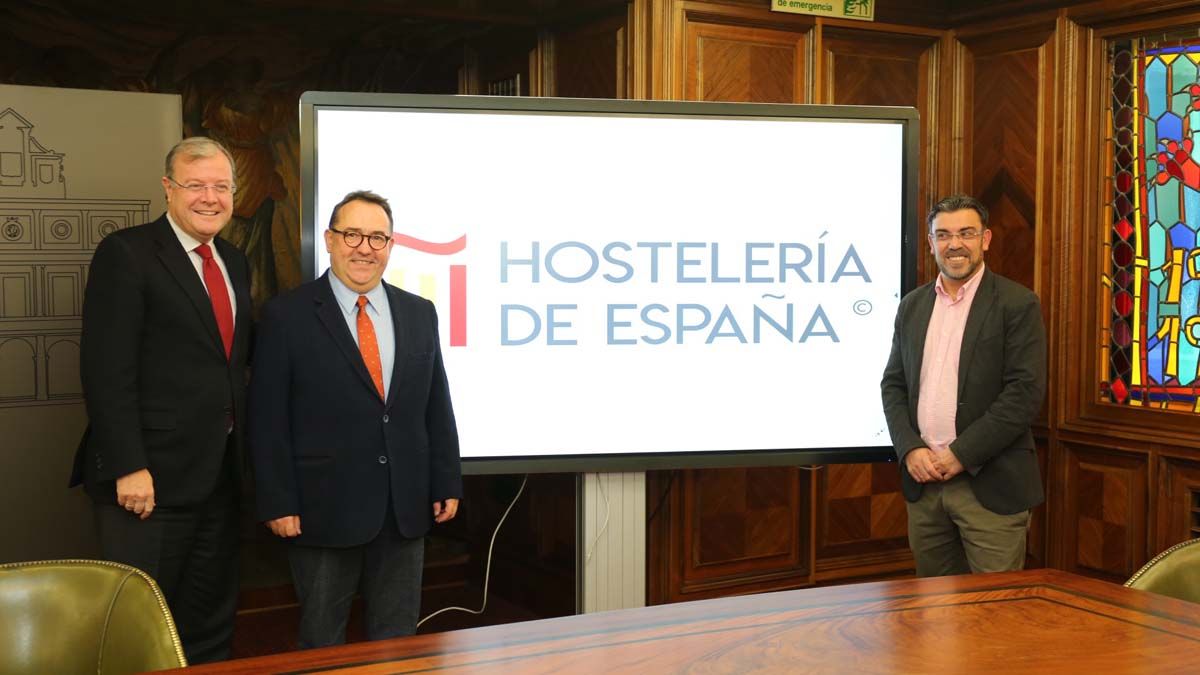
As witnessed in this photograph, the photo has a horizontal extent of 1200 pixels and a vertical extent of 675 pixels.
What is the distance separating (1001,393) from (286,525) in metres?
2.08

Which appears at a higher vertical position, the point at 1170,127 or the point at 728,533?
the point at 1170,127

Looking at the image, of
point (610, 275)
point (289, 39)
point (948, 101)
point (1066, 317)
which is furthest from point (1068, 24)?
point (289, 39)

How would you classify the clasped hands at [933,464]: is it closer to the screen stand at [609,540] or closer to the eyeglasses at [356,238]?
the screen stand at [609,540]

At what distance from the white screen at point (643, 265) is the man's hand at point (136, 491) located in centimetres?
83

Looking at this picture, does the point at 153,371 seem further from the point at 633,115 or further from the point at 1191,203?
the point at 1191,203

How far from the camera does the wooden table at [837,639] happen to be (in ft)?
5.69

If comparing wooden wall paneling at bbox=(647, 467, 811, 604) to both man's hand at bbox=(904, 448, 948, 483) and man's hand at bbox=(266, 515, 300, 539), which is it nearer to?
man's hand at bbox=(904, 448, 948, 483)

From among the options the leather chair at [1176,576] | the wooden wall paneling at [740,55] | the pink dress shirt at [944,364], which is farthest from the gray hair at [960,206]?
the leather chair at [1176,576]

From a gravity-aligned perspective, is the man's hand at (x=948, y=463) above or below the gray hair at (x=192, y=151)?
below

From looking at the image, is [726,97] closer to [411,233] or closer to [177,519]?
[411,233]

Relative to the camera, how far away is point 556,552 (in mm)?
5039

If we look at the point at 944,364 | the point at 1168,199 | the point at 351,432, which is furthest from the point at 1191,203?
the point at 351,432

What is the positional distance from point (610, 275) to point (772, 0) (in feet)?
5.21

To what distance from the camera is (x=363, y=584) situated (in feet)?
10.3
